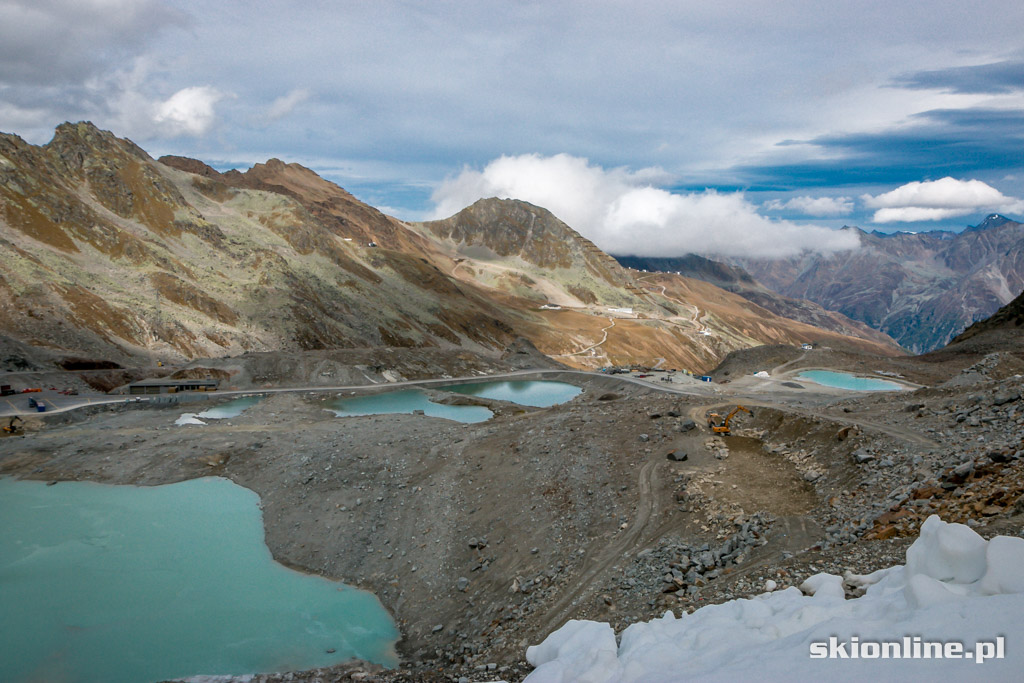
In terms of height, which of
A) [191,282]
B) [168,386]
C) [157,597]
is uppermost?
[191,282]

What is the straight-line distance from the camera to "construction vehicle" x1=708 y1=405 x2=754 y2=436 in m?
30.2

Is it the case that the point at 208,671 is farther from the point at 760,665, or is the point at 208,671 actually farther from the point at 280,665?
the point at 760,665

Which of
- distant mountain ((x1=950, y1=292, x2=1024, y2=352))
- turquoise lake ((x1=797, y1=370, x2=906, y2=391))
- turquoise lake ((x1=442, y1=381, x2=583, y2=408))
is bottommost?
turquoise lake ((x1=797, y1=370, x2=906, y2=391))

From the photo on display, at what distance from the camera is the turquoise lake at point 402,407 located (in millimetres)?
68000

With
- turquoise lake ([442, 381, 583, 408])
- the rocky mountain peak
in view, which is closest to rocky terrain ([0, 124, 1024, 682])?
turquoise lake ([442, 381, 583, 408])

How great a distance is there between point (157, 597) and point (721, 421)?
29.3 m

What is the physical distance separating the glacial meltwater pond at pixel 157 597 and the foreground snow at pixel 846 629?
11836mm

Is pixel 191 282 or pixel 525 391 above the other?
pixel 191 282

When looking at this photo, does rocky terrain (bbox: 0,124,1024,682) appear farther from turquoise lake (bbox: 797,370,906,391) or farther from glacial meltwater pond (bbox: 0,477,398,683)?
turquoise lake (bbox: 797,370,906,391)

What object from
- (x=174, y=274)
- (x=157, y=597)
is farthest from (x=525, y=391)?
(x=157, y=597)

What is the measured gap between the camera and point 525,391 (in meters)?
91.6

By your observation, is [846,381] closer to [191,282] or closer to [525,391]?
[525,391]

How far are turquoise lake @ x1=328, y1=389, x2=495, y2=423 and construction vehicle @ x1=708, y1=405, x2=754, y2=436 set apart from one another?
1475 inches

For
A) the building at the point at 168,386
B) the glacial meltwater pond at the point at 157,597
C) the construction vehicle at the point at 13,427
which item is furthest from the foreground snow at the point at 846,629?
the building at the point at 168,386
